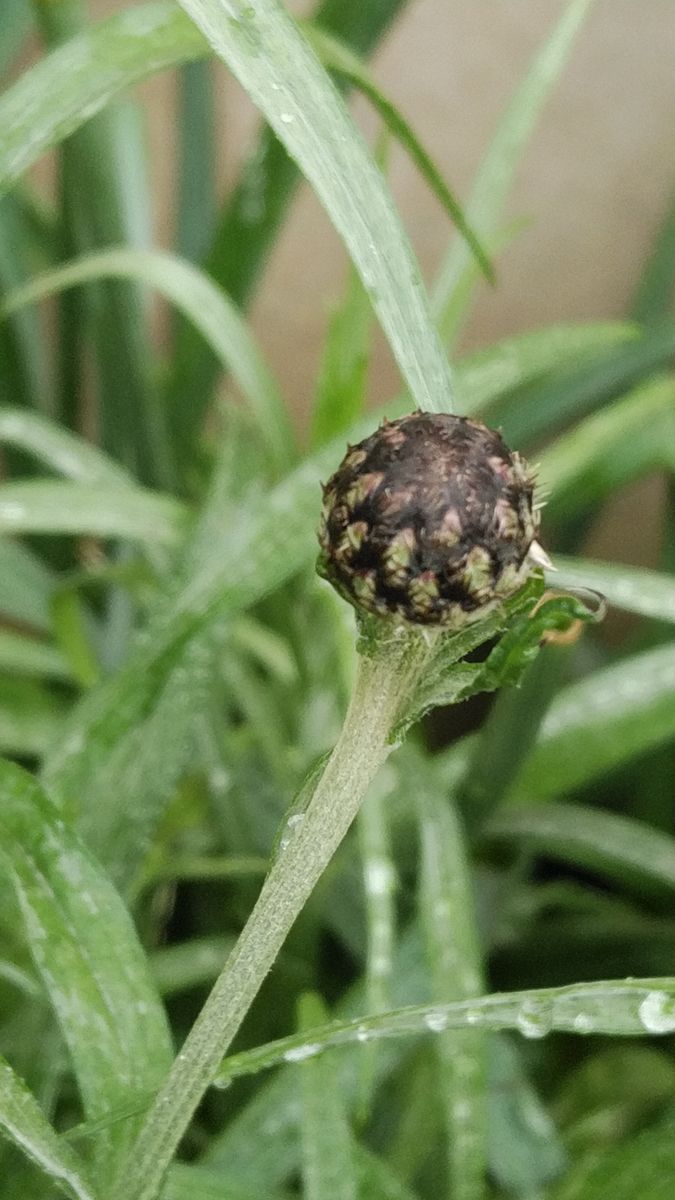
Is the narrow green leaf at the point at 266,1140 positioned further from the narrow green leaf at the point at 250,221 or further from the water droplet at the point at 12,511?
the narrow green leaf at the point at 250,221

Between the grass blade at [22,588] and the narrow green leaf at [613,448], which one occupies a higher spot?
the grass blade at [22,588]

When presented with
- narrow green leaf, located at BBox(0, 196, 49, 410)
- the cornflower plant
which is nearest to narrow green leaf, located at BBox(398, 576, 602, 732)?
the cornflower plant

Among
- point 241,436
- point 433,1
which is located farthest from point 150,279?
point 433,1

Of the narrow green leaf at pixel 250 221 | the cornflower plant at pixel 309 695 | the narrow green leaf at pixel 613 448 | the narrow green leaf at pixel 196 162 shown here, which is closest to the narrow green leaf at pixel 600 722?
the cornflower plant at pixel 309 695

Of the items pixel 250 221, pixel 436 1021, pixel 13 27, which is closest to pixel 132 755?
pixel 436 1021

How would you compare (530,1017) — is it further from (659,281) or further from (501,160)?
(659,281)

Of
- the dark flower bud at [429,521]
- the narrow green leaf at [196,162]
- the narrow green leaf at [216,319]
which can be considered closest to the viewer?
the dark flower bud at [429,521]

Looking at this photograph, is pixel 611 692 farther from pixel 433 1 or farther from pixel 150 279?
pixel 433 1

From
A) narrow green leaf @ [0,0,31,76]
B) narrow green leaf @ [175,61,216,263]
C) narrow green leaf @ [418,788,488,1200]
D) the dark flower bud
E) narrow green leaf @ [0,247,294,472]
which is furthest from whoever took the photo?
narrow green leaf @ [175,61,216,263]

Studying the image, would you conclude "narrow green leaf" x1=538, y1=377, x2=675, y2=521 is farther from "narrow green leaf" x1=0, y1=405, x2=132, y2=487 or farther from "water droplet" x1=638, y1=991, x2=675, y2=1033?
"water droplet" x1=638, y1=991, x2=675, y2=1033
